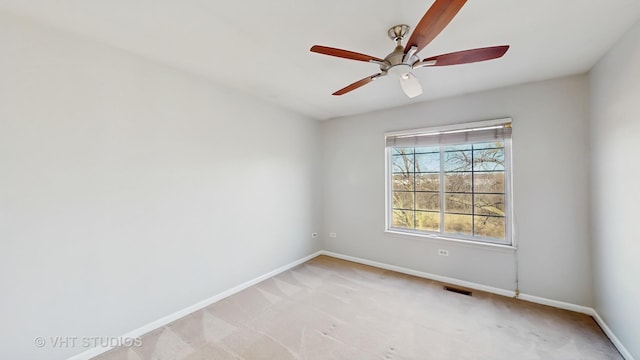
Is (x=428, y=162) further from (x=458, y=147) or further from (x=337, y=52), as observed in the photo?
(x=337, y=52)

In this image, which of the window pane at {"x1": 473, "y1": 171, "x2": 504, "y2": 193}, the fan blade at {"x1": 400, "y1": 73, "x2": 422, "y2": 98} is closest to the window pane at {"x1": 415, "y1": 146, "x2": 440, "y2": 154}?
the window pane at {"x1": 473, "y1": 171, "x2": 504, "y2": 193}

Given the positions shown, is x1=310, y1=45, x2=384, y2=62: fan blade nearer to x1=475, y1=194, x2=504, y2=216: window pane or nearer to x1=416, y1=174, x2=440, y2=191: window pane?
x1=416, y1=174, x2=440, y2=191: window pane

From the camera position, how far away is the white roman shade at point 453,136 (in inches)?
115

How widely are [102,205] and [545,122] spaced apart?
4.47 meters

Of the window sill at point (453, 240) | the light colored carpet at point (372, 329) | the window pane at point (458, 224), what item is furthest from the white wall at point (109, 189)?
the window pane at point (458, 224)

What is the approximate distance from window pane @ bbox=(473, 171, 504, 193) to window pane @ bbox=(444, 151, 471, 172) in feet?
0.57

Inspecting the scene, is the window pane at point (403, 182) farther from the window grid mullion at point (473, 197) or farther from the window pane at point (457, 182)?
the window grid mullion at point (473, 197)

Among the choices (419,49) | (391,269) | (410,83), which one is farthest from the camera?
(391,269)

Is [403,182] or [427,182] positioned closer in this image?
[427,182]

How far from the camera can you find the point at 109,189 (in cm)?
202

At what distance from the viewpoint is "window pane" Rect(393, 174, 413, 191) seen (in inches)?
146

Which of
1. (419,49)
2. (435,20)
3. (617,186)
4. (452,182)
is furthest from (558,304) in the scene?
(435,20)

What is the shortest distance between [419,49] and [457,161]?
223 cm

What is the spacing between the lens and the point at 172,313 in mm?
2391
